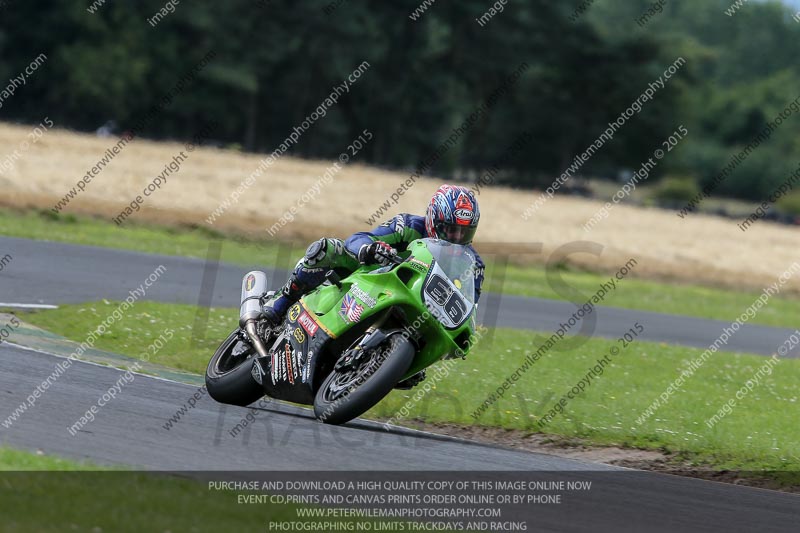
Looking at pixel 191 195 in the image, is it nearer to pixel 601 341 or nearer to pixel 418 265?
pixel 601 341

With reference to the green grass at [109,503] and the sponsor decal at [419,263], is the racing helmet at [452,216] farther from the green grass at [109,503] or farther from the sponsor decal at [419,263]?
the green grass at [109,503]

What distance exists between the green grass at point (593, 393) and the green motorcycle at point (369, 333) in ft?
5.41

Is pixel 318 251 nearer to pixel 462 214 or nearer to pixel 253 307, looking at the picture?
pixel 253 307

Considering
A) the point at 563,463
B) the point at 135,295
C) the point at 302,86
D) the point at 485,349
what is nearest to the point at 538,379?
the point at 485,349

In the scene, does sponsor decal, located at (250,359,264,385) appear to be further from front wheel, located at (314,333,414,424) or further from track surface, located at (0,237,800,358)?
track surface, located at (0,237,800,358)

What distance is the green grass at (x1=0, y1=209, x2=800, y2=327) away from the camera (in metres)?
23.1

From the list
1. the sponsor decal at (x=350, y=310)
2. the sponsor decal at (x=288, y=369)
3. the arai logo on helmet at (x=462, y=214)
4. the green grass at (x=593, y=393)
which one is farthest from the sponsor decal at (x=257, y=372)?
the arai logo on helmet at (x=462, y=214)

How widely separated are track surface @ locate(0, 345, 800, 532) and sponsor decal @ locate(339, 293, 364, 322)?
2.64ft

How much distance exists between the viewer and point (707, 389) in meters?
14.0

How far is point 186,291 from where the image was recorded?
17484 millimetres

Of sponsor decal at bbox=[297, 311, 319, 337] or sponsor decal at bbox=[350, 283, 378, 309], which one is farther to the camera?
sponsor decal at bbox=[297, 311, 319, 337]

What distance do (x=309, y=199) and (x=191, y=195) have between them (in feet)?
12.2

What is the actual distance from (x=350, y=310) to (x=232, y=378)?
1268 mm

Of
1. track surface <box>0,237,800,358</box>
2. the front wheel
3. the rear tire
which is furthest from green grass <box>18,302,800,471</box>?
the front wheel
